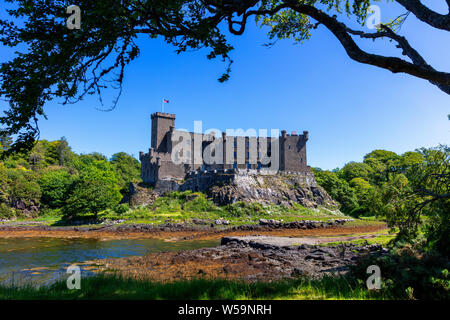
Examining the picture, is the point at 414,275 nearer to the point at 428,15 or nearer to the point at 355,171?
the point at 428,15

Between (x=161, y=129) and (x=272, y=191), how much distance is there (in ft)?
103

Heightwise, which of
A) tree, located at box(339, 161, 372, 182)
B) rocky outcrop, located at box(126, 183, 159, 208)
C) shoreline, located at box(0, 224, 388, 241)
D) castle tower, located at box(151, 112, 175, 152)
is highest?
castle tower, located at box(151, 112, 175, 152)

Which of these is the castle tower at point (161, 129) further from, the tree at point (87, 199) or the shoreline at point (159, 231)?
the shoreline at point (159, 231)

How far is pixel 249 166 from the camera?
6875 cm

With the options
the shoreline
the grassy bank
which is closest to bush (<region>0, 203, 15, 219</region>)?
the grassy bank

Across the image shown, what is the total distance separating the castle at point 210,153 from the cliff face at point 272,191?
3.09 metres

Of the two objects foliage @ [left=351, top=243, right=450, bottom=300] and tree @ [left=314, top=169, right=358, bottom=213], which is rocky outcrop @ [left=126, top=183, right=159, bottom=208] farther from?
foliage @ [left=351, top=243, right=450, bottom=300]

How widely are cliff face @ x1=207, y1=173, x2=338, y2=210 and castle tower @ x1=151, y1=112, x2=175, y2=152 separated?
20.5 meters

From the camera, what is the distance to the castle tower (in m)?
64.8

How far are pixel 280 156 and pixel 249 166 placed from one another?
9.66 metres

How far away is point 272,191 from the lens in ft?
169

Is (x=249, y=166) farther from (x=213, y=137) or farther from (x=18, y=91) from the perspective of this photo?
(x=18, y=91)
